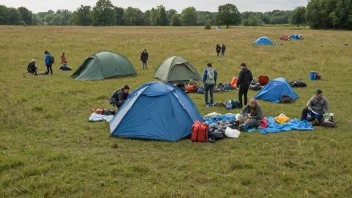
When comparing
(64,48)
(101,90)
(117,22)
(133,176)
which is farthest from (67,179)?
(117,22)

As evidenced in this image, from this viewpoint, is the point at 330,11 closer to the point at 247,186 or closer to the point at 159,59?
the point at 159,59

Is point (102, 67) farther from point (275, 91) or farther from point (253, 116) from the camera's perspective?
point (253, 116)

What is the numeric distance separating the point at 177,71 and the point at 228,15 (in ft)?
267

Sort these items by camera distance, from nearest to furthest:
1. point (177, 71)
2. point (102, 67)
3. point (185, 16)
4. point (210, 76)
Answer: point (210, 76) < point (177, 71) < point (102, 67) < point (185, 16)

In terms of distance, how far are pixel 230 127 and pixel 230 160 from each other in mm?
2546

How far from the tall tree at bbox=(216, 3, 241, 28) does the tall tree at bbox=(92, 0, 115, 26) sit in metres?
38.2

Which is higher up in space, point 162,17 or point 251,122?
point 162,17

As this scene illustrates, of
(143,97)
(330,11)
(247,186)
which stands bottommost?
(247,186)

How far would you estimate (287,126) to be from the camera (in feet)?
36.4

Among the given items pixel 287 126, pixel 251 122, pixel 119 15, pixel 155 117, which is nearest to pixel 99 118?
pixel 155 117

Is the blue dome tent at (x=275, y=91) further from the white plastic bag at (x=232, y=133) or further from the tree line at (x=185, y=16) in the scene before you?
the tree line at (x=185, y=16)

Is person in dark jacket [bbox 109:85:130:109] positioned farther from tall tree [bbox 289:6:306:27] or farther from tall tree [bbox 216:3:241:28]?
tall tree [bbox 289:6:306:27]

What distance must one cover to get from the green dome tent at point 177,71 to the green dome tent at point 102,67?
9.97ft

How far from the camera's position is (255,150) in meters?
9.08
